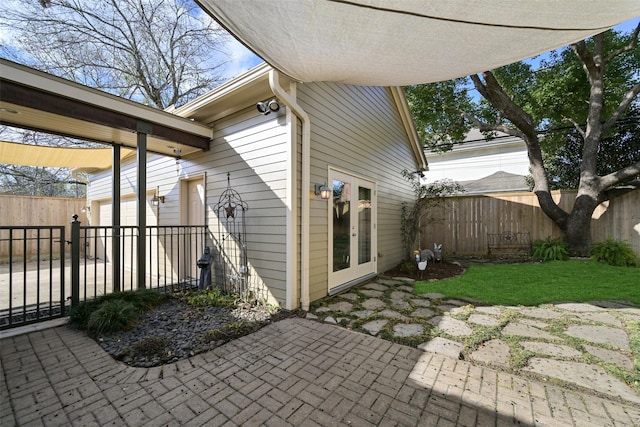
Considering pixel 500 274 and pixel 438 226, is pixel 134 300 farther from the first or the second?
pixel 438 226

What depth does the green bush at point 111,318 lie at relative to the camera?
294 cm

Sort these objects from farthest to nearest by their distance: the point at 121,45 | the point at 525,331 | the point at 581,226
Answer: the point at 121,45, the point at 581,226, the point at 525,331

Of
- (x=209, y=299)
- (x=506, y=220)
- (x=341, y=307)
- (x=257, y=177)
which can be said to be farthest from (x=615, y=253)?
(x=209, y=299)

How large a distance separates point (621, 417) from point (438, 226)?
694cm

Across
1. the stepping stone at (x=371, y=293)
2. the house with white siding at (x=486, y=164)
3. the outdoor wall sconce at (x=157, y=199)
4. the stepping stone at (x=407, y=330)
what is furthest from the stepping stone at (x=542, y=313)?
the house with white siding at (x=486, y=164)

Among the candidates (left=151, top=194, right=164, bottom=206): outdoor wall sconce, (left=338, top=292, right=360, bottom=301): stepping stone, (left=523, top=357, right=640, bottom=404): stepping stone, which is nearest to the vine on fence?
(left=338, top=292, right=360, bottom=301): stepping stone

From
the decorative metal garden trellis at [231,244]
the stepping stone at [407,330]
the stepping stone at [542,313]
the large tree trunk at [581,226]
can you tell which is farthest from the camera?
the large tree trunk at [581,226]

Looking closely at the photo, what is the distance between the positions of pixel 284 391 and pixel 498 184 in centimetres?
1287

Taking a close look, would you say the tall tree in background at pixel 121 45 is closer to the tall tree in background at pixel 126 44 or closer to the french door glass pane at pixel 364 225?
the tall tree in background at pixel 126 44

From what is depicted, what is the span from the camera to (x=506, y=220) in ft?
24.6

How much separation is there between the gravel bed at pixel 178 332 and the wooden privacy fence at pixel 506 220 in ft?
17.8

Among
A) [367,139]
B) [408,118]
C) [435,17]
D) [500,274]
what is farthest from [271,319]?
[408,118]

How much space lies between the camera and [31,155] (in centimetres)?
578

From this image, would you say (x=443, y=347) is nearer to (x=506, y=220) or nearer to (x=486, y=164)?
(x=506, y=220)
